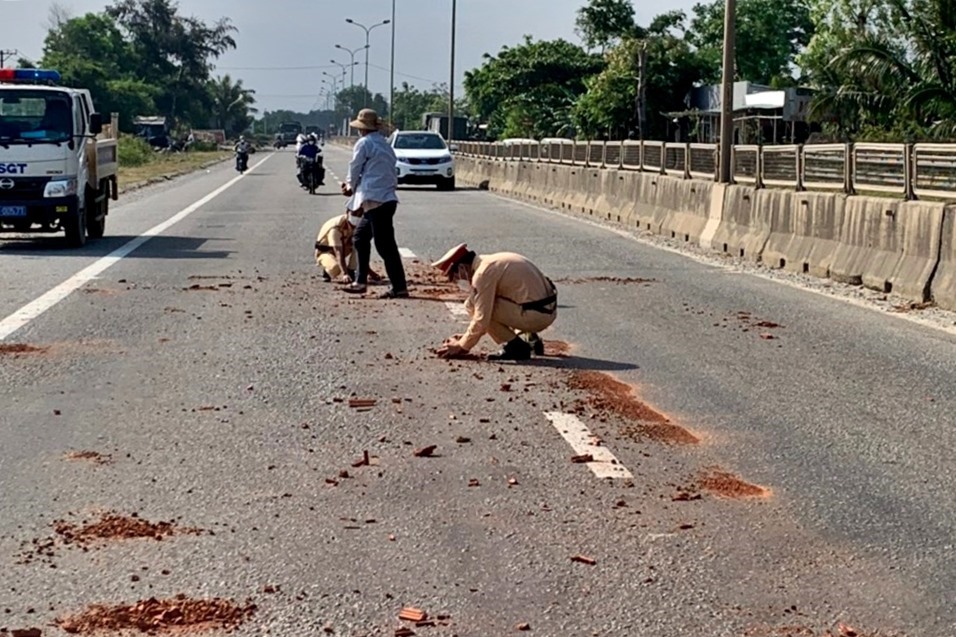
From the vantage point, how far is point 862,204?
638 inches

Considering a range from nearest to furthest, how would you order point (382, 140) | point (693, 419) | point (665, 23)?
point (693, 419), point (382, 140), point (665, 23)

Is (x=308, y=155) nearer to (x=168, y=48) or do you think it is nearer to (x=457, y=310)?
(x=457, y=310)

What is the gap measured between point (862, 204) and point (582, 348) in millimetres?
5978

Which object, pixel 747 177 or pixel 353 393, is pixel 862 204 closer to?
pixel 747 177

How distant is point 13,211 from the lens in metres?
19.6

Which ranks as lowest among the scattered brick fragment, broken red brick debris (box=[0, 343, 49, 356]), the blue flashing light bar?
the scattered brick fragment

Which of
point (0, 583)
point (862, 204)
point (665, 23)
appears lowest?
point (0, 583)

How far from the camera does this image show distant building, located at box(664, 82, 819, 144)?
53.8m

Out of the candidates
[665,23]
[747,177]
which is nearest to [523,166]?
[747,177]

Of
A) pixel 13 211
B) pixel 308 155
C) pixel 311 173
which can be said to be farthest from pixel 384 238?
pixel 308 155

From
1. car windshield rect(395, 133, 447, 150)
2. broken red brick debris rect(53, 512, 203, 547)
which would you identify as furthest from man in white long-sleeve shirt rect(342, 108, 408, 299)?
car windshield rect(395, 133, 447, 150)

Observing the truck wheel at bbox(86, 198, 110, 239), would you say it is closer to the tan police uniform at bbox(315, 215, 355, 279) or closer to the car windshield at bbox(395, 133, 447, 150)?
the tan police uniform at bbox(315, 215, 355, 279)

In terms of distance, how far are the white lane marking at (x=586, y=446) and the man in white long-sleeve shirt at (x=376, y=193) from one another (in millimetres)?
6038

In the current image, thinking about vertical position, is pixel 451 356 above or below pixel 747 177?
below
